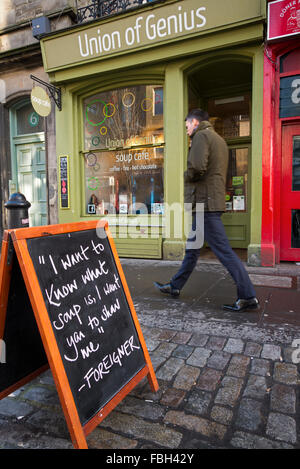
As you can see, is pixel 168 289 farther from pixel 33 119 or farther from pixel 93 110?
pixel 33 119

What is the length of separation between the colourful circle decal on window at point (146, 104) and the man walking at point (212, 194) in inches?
140

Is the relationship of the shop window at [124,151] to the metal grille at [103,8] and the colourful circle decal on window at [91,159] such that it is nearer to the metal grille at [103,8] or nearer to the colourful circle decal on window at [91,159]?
the colourful circle decal on window at [91,159]

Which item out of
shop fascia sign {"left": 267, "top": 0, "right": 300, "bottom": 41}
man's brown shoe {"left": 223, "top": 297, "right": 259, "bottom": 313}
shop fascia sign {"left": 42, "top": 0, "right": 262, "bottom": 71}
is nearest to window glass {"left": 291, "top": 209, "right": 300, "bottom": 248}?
man's brown shoe {"left": 223, "top": 297, "right": 259, "bottom": 313}

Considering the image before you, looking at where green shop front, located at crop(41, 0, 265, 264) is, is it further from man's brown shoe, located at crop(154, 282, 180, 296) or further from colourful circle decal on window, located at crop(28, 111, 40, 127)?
man's brown shoe, located at crop(154, 282, 180, 296)

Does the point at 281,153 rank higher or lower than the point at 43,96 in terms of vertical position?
lower

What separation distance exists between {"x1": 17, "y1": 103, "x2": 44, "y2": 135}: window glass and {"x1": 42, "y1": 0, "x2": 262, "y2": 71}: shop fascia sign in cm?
184

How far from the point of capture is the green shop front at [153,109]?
563cm

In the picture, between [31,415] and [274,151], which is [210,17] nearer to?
[274,151]

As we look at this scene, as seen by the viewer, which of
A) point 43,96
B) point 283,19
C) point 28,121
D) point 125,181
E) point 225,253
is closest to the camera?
point 225,253

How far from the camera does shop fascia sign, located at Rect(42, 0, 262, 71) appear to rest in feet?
17.6

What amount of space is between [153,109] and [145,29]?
1.45 m

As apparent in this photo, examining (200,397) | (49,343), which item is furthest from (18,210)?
(200,397)

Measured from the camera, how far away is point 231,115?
24.3ft

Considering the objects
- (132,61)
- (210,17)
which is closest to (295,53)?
(210,17)
